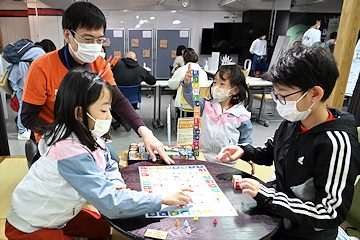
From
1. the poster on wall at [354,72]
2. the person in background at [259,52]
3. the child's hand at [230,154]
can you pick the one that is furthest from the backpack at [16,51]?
the person in background at [259,52]

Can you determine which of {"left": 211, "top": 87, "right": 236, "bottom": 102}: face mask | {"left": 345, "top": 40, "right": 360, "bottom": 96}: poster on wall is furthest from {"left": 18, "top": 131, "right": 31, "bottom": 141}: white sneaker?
{"left": 345, "top": 40, "right": 360, "bottom": 96}: poster on wall

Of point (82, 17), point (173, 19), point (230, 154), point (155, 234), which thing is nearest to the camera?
point (155, 234)

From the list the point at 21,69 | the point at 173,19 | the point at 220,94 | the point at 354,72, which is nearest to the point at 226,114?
the point at 220,94

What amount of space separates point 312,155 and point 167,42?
26.8ft

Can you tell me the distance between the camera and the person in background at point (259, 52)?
814 centimetres

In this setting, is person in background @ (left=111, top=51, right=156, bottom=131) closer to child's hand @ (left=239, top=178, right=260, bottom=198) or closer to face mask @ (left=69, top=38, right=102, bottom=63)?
face mask @ (left=69, top=38, right=102, bottom=63)

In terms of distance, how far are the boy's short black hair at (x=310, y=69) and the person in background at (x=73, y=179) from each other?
0.68m

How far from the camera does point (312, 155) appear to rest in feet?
3.56

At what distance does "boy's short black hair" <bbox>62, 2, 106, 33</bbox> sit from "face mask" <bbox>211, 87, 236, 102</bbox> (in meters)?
1.00

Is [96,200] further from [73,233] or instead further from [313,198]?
[313,198]

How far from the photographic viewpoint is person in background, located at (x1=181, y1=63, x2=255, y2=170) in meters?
2.02

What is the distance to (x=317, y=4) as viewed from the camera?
6723 mm

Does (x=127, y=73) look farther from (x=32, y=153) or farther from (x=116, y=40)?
(x=116, y=40)

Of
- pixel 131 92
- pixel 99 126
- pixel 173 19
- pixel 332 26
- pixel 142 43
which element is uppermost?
pixel 173 19
